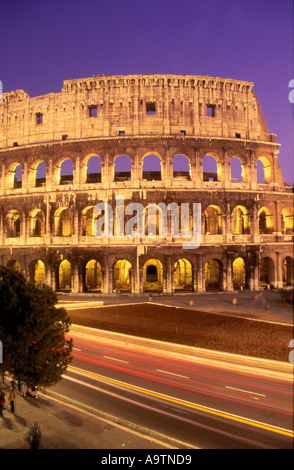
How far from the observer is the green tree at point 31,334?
791 cm

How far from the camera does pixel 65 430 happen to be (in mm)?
7004

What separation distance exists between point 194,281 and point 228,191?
314 inches

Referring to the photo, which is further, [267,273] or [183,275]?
[183,275]

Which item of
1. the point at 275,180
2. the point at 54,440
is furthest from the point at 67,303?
the point at 275,180

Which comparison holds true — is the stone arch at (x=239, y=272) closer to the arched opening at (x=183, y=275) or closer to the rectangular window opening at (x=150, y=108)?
the arched opening at (x=183, y=275)

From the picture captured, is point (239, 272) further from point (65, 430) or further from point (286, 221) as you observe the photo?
point (65, 430)

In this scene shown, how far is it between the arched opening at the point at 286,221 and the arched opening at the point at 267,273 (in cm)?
309

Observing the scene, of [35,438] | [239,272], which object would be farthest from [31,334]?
[239,272]

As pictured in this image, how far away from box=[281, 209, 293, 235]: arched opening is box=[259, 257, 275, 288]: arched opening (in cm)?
309

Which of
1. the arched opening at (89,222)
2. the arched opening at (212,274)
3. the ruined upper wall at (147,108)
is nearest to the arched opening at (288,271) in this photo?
the arched opening at (212,274)

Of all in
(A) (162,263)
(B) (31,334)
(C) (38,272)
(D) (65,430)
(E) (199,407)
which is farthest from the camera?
(C) (38,272)

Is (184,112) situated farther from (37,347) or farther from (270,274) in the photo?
(37,347)

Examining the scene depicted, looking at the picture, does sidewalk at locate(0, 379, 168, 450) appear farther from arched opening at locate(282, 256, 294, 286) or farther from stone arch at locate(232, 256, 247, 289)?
arched opening at locate(282, 256, 294, 286)

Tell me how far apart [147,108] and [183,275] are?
15.4 metres
